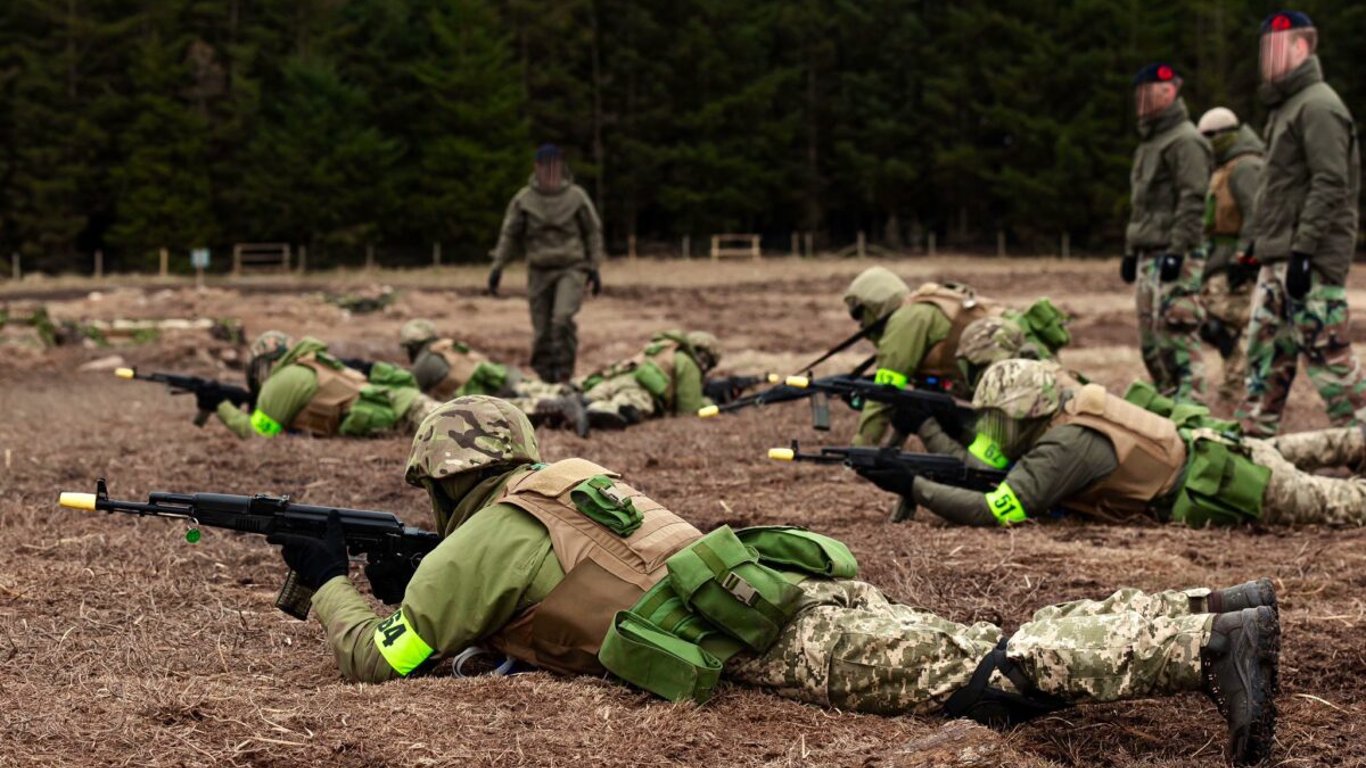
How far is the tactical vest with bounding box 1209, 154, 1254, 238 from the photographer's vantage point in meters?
11.6

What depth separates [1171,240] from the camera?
10312mm

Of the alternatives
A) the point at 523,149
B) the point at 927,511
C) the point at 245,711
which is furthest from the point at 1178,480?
the point at 523,149

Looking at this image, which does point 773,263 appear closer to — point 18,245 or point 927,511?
point 18,245

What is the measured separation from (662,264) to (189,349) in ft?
78.5

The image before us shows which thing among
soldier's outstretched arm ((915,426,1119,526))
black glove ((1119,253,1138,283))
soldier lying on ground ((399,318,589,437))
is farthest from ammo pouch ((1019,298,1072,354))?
soldier lying on ground ((399,318,589,437))

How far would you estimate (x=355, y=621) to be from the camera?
4.68 m

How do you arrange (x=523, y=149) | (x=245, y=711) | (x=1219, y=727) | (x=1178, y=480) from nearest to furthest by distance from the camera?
(x=245, y=711) < (x=1219, y=727) < (x=1178, y=480) < (x=523, y=149)

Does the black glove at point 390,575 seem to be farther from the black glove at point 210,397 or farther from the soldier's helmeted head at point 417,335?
the soldier's helmeted head at point 417,335

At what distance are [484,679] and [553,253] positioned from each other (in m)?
9.71

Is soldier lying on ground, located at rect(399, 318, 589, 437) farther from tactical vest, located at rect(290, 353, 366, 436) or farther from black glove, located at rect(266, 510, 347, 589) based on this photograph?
black glove, located at rect(266, 510, 347, 589)

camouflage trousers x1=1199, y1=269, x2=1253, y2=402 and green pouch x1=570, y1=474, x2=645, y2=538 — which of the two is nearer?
green pouch x1=570, y1=474, x2=645, y2=538

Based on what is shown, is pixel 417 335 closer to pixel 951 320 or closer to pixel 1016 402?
pixel 951 320

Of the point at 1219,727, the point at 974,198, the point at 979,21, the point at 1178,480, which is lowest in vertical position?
the point at 1219,727

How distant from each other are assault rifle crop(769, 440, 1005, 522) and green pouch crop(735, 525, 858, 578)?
2306 millimetres
